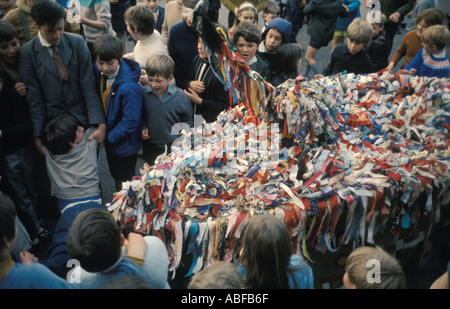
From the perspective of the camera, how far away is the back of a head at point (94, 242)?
1.67 metres

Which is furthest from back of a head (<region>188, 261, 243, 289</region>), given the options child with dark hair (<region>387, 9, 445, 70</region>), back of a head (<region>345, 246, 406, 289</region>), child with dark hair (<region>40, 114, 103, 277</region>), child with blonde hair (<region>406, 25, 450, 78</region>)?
child with dark hair (<region>387, 9, 445, 70</region>)

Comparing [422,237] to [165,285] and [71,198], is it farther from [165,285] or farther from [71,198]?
[71,198]

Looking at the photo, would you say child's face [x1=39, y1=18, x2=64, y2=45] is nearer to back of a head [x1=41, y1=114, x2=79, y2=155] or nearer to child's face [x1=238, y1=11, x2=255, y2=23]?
back of a head [x1=41, y1=114, x2=79, y2=155]

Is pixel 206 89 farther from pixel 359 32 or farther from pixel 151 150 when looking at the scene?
pixel 359 32

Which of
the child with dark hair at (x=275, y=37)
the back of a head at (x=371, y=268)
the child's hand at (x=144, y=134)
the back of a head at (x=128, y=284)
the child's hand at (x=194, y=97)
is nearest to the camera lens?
the back of a head at (x=128, y=284)

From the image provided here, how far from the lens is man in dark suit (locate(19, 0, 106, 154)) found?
9.27 feet

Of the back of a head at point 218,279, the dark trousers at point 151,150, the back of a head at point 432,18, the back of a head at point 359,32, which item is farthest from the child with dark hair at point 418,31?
the back of a head at point 218,279

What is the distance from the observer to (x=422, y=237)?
2.86 m

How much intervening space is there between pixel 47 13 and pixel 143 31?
2.93ft

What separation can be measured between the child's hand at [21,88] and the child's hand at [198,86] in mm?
1276

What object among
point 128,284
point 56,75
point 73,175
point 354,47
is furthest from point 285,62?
point 128,284

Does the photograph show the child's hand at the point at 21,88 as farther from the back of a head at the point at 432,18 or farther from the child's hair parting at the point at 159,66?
the back of a head at the point at 432,18

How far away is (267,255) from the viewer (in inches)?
69.7
